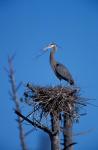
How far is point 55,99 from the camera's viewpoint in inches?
266

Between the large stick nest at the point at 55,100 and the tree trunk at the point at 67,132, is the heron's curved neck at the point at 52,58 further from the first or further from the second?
the tree trunk at the point at 67,132

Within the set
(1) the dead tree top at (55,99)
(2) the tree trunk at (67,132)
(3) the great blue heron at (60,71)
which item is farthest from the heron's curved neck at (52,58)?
(2) the tree trunk at (67,132)

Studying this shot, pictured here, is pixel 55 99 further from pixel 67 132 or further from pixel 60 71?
pixel 60 71

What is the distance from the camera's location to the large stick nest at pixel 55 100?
6410 millimetres

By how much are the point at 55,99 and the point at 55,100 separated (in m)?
0.04

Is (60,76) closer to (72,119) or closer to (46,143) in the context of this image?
(72,119)

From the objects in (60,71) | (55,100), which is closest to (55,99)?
(55,100)

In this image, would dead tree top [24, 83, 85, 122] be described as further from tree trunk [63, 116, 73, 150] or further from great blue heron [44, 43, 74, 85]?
great blue heron [44, 43, 74, 85]

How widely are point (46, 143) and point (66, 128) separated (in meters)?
8.73

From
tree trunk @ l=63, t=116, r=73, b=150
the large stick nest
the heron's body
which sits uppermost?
the heron's body

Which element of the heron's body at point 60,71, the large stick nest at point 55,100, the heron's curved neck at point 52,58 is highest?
the heron's curved neck at point 52,58

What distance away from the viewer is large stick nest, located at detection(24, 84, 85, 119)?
21.0ft

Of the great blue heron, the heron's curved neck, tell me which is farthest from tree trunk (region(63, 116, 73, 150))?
the heron's curved neck

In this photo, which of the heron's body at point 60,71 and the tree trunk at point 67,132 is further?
the heron's body at point 60,71
